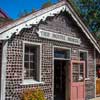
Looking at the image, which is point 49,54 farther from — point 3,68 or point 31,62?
point 3,68

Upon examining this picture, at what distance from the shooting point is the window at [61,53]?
16188 mm

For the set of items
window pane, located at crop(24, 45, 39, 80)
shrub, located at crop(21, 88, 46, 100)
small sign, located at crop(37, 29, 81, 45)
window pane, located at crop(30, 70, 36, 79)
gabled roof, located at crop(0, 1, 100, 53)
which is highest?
gabled roof, located at crop(0, 1, 100, 53)

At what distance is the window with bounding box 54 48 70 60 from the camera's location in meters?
16.2

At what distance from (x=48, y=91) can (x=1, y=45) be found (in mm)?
3758

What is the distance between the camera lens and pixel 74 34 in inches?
689

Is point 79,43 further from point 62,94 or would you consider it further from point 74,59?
point 62,94

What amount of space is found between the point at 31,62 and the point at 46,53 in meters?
1.00

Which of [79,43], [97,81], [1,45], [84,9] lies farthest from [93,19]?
[1,45]

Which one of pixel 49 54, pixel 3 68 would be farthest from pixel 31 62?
pixel 3 68

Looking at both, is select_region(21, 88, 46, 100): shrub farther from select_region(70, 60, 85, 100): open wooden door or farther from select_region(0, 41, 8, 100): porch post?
select_region(70, 60, 85, 100): open wooden door

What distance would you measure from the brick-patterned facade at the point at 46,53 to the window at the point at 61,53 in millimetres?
289

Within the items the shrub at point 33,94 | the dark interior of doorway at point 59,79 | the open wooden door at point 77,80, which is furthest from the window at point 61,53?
the shrub at point 33,94

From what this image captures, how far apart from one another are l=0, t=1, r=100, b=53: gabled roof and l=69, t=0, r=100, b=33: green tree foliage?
19.6m

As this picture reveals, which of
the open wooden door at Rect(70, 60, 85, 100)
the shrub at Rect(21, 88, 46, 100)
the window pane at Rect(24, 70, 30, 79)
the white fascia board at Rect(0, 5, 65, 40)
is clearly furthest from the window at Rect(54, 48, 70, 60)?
the shrub at Rect(21, 88, 46, 100)
